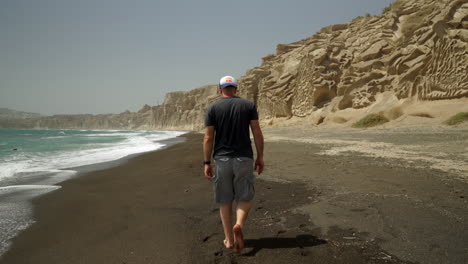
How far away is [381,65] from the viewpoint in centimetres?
1959

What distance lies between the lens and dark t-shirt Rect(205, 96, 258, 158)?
102 inches

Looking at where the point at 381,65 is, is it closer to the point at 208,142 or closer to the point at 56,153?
the point at 208,142

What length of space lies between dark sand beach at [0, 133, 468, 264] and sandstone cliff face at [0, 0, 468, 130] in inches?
551

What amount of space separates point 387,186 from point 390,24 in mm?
22904

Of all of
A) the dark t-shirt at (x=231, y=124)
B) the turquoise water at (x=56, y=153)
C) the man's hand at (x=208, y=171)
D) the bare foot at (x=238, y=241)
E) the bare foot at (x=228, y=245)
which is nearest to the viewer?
the bare foot at (x=238, y=241)

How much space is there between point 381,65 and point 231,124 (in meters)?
21.7

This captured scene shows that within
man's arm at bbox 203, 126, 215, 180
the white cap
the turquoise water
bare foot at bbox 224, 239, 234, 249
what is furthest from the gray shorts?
the turquoise water

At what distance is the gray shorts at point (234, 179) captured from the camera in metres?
2.56

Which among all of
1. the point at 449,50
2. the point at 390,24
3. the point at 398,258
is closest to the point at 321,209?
the point at 398,258

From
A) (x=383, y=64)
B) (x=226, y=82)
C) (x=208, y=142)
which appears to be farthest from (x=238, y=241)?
(x=383, y=64)

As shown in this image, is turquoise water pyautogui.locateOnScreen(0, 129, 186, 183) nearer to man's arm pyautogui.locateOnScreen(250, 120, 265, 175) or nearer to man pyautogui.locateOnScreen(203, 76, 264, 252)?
man pyautogui.locateOnScreen(203, 76, 264, 252)

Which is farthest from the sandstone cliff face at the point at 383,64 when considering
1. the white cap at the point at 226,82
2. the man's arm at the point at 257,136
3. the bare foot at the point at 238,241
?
the bare foot at the point at 238,241

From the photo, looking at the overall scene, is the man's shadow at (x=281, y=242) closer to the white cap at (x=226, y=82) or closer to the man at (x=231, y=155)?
the man at (x=231, y=155)

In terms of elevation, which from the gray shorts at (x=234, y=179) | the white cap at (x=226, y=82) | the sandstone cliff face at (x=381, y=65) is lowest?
the gray shorts at (x=234, y=179)
